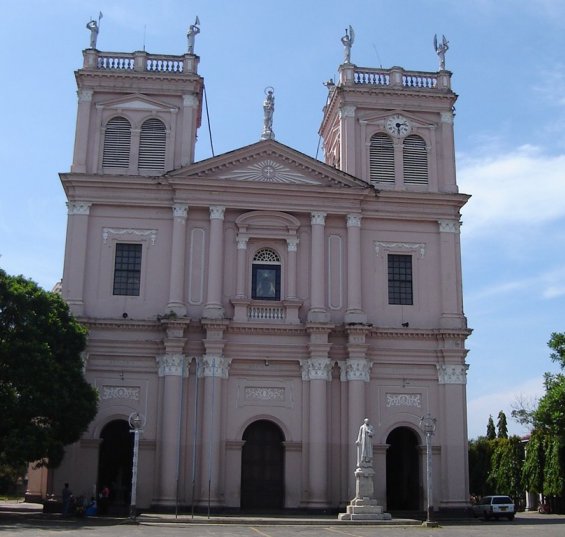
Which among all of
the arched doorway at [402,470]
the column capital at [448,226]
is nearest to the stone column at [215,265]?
the arched doorway at [402,470]

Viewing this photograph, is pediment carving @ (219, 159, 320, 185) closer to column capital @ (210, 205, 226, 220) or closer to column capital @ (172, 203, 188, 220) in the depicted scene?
column capital @ (210, 205, 226, 220)

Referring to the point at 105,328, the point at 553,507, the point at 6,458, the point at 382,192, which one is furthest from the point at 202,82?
the point at 553,507

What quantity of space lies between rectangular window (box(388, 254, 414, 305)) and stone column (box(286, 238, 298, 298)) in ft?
13.6

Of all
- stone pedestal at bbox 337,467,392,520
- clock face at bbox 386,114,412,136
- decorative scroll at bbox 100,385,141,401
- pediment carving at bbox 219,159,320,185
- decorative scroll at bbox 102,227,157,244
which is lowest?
stone pedestal at bbox 337,467,392,520

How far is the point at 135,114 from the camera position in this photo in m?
36.1

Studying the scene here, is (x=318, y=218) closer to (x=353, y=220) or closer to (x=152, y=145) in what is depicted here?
(x=353, y=220)

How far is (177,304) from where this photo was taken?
33.1 metres

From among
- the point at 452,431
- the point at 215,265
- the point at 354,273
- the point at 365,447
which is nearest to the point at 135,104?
the point at 215,265

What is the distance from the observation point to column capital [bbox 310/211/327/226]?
34.6 meters

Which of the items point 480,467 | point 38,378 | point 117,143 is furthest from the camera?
point 480,467

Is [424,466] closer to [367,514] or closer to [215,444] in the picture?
[367,514]

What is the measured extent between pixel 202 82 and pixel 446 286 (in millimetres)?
14036

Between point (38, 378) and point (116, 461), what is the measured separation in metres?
7.47

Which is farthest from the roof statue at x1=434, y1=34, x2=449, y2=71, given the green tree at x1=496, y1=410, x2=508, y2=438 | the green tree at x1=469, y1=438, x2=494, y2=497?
the green tree at x1=496, y1=410, x2=508, y2=438
